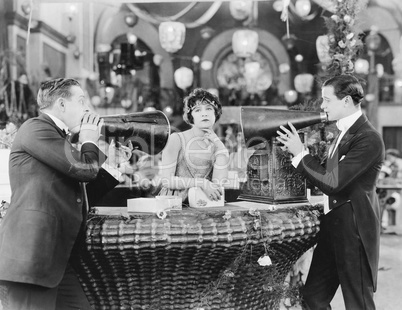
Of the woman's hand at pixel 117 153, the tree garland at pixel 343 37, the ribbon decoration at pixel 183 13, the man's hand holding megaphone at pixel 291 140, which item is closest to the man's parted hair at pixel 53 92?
the woman's hand at pixel 117 153

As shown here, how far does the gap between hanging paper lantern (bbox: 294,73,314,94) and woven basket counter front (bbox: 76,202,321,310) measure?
31.2 ft

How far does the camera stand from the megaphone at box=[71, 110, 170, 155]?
2309 millimetres

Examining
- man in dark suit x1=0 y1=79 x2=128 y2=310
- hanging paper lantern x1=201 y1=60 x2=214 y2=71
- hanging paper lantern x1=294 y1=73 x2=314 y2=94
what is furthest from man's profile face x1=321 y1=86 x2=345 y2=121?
hanging paper lantern x1=201 y1=60 x2=214 y2=71

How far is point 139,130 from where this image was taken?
2.37 metres

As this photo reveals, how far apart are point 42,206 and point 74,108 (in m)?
0.45

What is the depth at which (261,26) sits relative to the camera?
12898 millimetres

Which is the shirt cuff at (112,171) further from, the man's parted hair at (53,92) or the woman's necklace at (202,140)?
the woman's necklace at (202,140)

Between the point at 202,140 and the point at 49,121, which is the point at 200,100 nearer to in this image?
the point at 202,140

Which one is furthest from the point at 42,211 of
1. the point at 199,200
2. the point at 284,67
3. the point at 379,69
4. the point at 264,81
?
the point at 379,69

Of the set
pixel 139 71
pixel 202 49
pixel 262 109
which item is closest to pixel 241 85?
pixel 202 49

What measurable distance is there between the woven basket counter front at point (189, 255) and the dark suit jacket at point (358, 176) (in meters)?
0.18

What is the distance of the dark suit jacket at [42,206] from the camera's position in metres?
1.92

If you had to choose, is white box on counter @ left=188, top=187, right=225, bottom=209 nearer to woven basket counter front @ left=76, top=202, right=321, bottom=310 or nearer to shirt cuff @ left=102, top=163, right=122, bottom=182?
woven basket counter front @ left=76, top=202, right=321, bottom=310

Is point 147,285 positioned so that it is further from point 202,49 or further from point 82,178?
point 202,49
